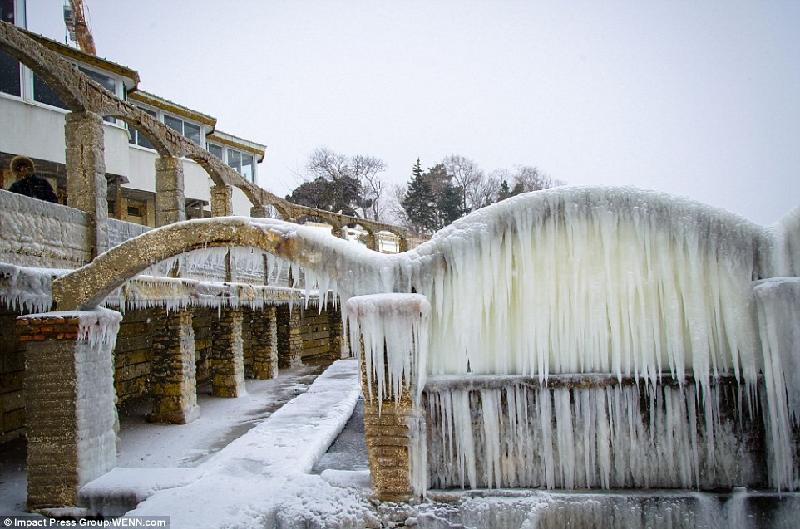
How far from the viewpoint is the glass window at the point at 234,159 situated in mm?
22516

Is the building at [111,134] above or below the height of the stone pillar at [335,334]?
above

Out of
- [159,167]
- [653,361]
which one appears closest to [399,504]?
[653,361]

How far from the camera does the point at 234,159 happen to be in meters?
22.8

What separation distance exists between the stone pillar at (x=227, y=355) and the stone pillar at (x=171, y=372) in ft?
7.47

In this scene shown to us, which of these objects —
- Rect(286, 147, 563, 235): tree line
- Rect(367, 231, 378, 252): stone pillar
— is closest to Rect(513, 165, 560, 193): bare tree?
Rect(286, 147, 563, 235): tree line

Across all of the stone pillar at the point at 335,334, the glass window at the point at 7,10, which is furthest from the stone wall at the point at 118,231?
the stone pillar at the point at 335,334

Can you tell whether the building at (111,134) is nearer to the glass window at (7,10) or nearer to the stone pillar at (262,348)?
the glass window at (7,10)

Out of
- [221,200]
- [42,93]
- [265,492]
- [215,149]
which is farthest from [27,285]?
[215,149]

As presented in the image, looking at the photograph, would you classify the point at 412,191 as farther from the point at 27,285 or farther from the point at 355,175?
the point at 27,285

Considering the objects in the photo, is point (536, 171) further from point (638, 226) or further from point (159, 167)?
point (638, 226)

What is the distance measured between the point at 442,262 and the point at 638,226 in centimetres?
185

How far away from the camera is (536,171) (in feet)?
161

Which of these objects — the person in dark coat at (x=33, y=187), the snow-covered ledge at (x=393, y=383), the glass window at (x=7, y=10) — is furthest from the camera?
the glass window at (x=7, y=10)

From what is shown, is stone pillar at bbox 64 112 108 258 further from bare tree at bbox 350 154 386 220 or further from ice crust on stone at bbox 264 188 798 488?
bare tree at bbox 350 154 386 220
